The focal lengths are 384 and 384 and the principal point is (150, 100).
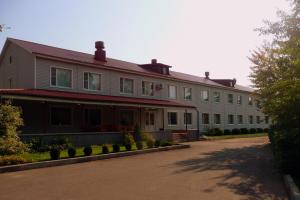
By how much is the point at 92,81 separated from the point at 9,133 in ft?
42.1

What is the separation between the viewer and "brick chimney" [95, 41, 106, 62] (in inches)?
1289

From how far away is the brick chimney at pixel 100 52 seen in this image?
1289 inches

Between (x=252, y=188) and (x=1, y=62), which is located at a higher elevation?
(x=1, y=62)

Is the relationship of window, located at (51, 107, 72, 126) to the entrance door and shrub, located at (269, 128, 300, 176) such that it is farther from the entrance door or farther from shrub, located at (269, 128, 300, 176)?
shrub, located at (269, 128, 300, 176)

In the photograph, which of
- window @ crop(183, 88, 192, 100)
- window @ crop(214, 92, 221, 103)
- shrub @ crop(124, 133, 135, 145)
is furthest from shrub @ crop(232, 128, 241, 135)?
shrub @ crop(124, 133, 135, 145)

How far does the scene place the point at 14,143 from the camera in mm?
16781

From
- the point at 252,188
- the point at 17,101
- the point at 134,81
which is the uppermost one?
the point at 134,81

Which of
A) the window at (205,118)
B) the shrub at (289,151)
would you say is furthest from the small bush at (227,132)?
the shrub at (289,151)

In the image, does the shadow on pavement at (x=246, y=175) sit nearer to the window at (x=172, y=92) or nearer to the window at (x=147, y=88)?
the window at (x=147, y=88)

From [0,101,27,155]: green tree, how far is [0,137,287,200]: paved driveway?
2.92 metres

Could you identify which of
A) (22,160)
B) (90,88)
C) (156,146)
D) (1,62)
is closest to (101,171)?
(22,160)

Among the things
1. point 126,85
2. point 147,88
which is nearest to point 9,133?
point 126,85

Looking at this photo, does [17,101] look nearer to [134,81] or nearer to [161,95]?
[134,81]

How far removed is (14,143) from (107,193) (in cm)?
885
